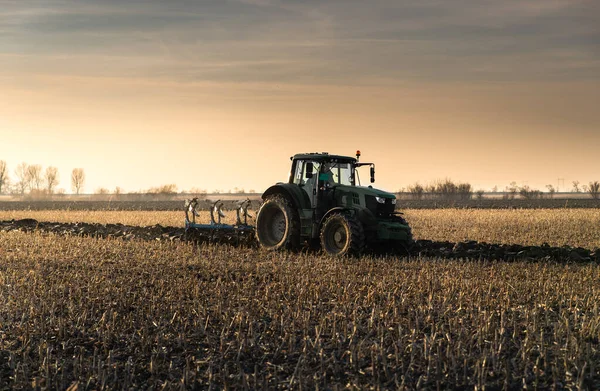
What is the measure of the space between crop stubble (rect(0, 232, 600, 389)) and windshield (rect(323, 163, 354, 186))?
2.52 meters

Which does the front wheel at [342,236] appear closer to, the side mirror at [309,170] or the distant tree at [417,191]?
the side mirror at [309,170]

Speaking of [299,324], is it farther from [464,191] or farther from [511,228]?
[464,191]

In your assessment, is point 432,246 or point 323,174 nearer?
point 323,174

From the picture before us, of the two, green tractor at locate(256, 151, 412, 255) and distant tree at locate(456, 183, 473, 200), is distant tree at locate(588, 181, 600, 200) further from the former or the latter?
green tractor at locate(256, 151, 412, 255)

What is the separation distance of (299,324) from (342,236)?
6294 millimetres

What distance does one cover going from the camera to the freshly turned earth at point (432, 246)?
49.2 feet

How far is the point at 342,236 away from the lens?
1424cm

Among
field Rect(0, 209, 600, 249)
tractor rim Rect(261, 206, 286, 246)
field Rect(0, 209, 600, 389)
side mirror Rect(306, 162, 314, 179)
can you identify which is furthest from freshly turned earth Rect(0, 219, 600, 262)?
field Rect(0, 209, 600, 249)

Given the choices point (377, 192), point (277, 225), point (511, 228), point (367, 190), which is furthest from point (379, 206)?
point (511, 228)

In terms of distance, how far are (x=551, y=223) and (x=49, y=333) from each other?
2223cm

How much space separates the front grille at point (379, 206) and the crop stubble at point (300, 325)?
160 centimetres

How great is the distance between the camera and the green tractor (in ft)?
46.3

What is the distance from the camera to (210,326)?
795 cm

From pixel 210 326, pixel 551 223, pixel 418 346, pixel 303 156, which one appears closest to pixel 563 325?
pixel 418 346
